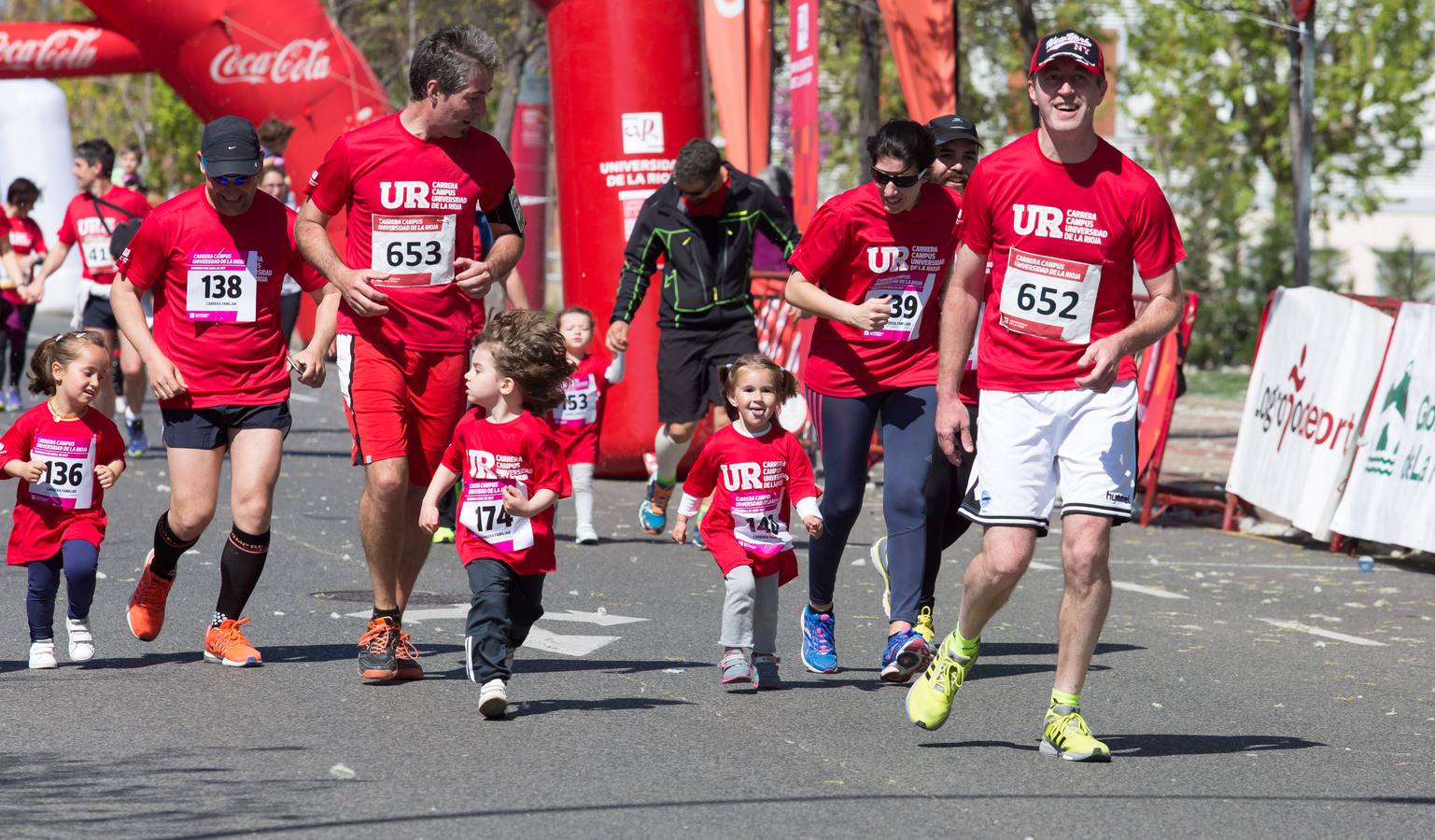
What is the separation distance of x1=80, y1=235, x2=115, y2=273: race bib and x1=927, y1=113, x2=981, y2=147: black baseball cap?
27.2 feet

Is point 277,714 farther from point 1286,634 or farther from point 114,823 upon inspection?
point 1286,634

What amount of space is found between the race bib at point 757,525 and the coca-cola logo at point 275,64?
536 inches

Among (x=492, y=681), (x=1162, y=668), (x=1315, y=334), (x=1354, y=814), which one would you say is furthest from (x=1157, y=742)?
(x=1315, y=334)

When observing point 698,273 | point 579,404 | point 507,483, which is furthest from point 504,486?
point 579,404

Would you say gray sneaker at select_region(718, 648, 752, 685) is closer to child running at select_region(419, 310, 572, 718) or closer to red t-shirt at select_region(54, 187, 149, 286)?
child running at select_region(419, 310, 572, 718)

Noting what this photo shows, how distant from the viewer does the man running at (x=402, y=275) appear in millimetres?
7031

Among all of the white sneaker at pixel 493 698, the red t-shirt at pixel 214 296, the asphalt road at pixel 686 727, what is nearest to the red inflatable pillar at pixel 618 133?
the asphalt road at pixel 686 727

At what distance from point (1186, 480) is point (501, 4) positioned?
1662 cm

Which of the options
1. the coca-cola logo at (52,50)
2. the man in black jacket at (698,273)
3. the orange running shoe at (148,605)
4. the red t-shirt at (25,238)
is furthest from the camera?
the coca-cola logo at (52,50)

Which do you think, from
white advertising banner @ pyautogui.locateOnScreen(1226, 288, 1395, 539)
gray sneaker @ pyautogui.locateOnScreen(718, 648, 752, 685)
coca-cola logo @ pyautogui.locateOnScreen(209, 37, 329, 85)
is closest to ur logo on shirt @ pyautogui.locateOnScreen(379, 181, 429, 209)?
gray sneaker @ pyautogui.locateOnScreen(718, 648, 752, 685)

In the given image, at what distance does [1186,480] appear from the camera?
1575 cm

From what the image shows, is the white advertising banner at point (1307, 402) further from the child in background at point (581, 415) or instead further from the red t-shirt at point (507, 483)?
the red t-shirt at point (507, 483)

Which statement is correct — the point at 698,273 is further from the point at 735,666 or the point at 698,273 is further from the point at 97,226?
the point at 97,226

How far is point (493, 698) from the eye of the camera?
6418 mm
